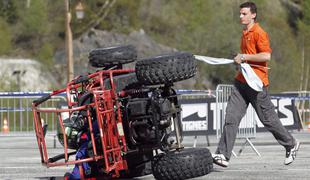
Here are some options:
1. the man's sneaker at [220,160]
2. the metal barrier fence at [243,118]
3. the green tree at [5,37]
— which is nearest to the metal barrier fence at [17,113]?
the metal barrier fence at [243,118]

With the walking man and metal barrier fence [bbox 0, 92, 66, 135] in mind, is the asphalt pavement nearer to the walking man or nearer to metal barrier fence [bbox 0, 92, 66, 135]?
the walking man

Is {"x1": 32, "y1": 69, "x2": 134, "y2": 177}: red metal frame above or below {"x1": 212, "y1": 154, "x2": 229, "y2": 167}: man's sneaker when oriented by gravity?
above

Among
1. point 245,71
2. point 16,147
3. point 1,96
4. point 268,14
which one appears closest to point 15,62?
point 268,14

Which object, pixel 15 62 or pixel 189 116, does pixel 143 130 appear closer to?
pixel 189 116

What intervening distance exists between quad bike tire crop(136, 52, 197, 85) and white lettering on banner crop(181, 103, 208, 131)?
26.7ft

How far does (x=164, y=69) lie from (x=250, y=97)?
214cm

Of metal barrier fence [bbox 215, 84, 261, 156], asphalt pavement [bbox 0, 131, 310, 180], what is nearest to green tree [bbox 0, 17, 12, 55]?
asphalt pavement [bbox 0, 131, 310, 180]

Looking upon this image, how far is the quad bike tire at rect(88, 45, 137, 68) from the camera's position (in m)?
9.44

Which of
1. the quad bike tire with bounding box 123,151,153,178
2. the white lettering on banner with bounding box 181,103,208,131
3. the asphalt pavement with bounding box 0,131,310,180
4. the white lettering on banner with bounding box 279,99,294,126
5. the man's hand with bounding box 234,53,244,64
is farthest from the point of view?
the white lettering on banner with bounding box 279,99,294,126

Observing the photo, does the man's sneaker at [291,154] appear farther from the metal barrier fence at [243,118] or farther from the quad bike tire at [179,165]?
the metal barrier fence at [243,118]

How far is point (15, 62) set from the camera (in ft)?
159

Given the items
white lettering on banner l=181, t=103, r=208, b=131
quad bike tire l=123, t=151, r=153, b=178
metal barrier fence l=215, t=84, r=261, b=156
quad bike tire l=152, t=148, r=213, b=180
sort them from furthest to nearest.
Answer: white lettering on banner l=181, t=103, r=208, b=131
metal barrier fence l=215, t=84, r=261, b=156
quad bike tire l=123, t=151, r=153, b=178
quad bike tire l=152, t=148, r=213, b=180

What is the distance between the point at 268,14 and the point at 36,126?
53.8m

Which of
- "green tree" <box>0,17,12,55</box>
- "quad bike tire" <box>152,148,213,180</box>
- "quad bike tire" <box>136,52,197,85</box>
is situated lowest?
"quad bike tire" <box>152,148,213,180</box>
